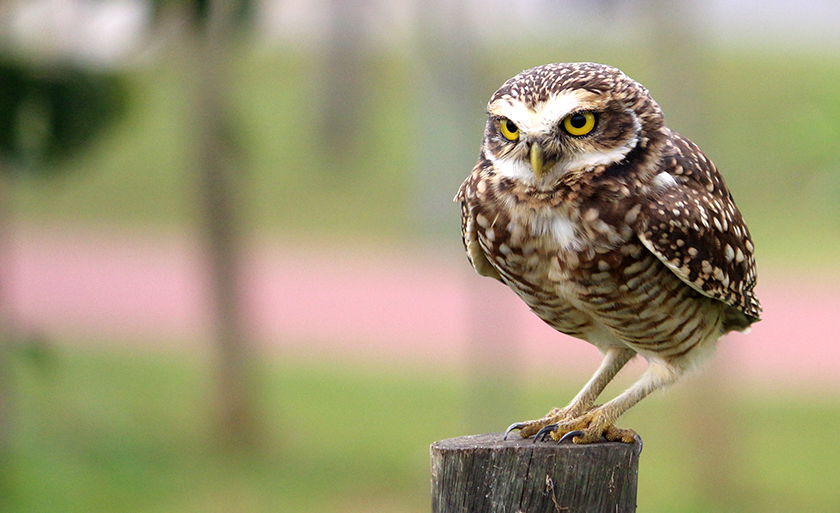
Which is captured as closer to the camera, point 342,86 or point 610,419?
point 610,419

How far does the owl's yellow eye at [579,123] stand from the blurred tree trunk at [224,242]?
5841 millimetres

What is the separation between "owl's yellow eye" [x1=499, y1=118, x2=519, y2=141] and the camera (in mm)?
2807

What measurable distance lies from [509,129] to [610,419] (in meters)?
0.99

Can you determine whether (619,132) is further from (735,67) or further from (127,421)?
(735,67)

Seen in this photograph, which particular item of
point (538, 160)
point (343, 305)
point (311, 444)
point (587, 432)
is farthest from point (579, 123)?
point (343, 305)

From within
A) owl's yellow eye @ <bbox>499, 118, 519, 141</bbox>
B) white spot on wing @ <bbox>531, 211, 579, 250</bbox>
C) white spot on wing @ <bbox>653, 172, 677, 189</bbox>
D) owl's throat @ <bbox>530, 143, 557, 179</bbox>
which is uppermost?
owl's yellow eye @ <bbox>499, 118, 519, 141</bbox>

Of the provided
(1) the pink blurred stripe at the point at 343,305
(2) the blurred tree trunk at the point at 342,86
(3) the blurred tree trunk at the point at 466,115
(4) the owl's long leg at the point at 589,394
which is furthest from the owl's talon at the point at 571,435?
(2) the blurred tree trunk at the point at 342,86

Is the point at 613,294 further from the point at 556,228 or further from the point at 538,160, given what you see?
the point at 538,160

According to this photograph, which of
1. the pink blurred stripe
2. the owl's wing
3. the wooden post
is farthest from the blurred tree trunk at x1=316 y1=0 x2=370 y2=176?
the wooden post

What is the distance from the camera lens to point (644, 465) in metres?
8.82

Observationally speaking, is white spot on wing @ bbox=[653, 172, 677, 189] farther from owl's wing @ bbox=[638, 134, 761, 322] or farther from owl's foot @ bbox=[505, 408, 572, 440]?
owl's foot @ bbox=[505, 408, 572, 440]

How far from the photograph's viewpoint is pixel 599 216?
9.32 feet

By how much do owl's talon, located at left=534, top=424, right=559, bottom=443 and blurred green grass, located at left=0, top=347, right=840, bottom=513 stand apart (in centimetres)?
386

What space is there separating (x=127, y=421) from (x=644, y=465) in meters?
4.85
